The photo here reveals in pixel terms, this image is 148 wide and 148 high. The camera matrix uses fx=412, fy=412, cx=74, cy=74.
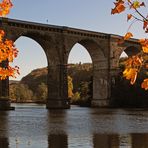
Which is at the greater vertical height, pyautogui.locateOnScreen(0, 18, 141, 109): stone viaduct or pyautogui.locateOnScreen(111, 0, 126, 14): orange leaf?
pyautogui.locateOnScreen(0, 18, 141, 109): stone viaduct

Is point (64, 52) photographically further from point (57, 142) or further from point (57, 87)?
point (57, 142)

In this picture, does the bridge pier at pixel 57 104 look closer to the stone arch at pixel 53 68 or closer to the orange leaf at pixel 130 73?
the stone arch at pixel 53 68

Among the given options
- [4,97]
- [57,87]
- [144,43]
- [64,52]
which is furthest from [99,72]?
[144,43]

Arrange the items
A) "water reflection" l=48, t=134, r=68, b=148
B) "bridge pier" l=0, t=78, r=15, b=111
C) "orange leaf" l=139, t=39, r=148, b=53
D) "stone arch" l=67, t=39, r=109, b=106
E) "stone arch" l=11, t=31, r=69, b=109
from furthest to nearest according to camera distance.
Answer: "stone arch" l=67, t=39, r=109, b=106 → "stone arch" l=11, t=31, r=69, b=109 → "bridge pier" l=0, t=78, r=15, b=111 → "water reflection" l=48, t=134, r=68, b=148 → "orange leaf" l=139, t=39, r=148, b=53

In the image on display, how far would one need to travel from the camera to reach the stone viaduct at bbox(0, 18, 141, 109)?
228 feet

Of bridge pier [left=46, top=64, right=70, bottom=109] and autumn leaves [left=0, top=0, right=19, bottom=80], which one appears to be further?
bridge pier [left=46, top=64, right=70, bottom=109]

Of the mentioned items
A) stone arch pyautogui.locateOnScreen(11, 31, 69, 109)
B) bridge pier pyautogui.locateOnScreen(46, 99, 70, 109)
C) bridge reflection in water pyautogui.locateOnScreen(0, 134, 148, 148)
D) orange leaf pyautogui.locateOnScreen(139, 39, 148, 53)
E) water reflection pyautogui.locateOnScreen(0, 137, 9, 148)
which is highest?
stone arch pyautogui.locateOnScreen(11, 31, 69, 109)

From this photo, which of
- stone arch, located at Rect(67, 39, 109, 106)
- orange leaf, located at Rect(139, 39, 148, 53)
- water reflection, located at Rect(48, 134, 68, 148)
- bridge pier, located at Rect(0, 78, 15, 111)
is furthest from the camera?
stone arch, located at Rect(67, 39, 109, 106)

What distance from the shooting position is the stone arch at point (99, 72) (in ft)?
274

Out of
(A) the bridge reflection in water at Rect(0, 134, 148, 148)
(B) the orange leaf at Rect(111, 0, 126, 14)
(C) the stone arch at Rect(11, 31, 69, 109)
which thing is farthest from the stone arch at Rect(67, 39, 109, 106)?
(B) the orange leaf at Rect(111, 0, 126, 14)

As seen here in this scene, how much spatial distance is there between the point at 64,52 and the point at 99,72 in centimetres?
1180

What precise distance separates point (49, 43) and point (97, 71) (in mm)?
14973

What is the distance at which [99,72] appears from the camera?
84938mm

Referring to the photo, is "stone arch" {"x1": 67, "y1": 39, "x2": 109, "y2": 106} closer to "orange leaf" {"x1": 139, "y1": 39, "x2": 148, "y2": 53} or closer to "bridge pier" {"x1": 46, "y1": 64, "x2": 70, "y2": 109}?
"bridge pier" {"x1": 46, "y1": 64, "x2": 70, "y2": 109}
